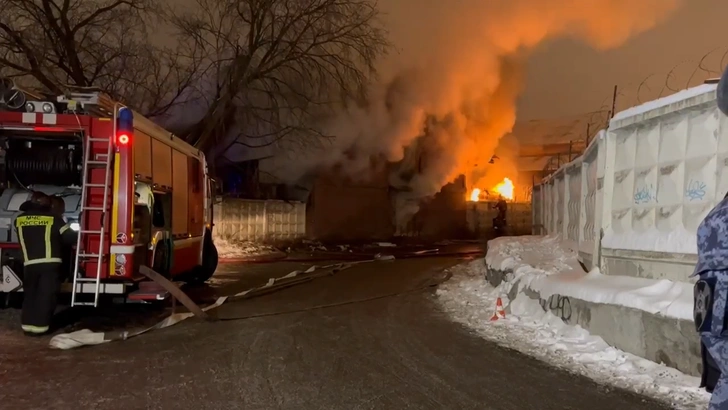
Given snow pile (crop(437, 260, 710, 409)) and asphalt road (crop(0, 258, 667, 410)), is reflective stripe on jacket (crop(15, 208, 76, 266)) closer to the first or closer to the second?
asphalt road (crop(0, 258, 667, 410))

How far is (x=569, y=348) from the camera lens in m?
6.20

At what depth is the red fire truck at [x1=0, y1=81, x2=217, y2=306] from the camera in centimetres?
699

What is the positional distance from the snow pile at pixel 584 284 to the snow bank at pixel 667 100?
182 cm

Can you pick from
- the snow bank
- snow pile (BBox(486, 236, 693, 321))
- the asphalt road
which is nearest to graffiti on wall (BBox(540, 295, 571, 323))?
snow pile (BBox(486, 236, 693, 321))

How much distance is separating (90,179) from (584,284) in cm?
593

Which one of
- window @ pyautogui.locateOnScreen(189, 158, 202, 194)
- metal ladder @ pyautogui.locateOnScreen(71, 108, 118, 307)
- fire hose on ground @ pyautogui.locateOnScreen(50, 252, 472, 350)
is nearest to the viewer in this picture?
fire hose on ground @ pyautogui.locateOnScreen(50, 252, 472, 350)

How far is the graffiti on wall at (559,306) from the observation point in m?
6.89

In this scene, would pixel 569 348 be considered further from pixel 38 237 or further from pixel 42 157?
pixel 42 157

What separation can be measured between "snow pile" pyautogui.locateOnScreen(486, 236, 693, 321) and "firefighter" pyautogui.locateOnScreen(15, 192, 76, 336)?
19.3 feet

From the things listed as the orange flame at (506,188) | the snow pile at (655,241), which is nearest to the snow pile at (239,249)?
the snow pile at (655,241)

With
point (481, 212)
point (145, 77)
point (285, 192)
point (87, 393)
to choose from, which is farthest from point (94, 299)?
point (481, 212)

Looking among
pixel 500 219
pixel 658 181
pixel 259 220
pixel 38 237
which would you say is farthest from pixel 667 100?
pixel 500 219

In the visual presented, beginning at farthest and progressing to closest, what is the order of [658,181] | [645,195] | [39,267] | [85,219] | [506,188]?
[506,188] → [85,219] → [39,267] → [645,195] → [658,181]

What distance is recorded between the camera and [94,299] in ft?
22.7
